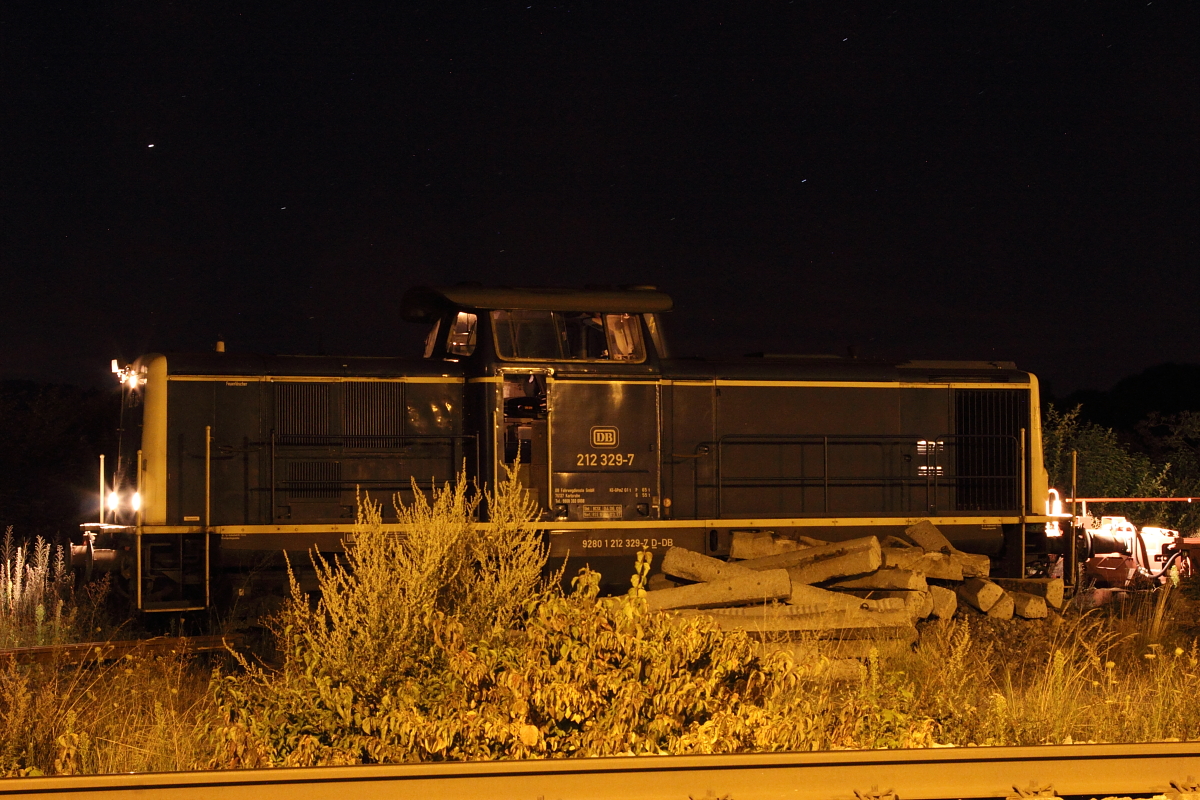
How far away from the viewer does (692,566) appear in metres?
8.91

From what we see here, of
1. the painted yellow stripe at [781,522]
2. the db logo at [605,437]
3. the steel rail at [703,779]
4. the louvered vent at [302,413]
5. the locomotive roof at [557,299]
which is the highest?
the locomotive roof at [557,299]

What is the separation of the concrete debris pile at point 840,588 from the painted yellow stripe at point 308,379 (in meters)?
2.78

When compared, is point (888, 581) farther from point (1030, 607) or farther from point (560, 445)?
point (560, 445)

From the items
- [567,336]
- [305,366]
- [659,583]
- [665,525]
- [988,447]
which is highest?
[567,336]

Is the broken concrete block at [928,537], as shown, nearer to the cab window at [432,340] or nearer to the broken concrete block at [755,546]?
the broken concrete block at [755,546]

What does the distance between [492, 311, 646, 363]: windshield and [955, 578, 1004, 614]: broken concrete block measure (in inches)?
140

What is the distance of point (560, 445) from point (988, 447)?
451 centimetres

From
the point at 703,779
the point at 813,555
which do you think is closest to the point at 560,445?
the point at 813,555

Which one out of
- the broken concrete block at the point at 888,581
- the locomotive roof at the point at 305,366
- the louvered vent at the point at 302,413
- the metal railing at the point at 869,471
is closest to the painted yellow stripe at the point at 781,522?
the metal railing at the point at 869,471

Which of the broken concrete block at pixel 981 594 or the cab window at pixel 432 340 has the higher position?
the cab window at pixel 432 340

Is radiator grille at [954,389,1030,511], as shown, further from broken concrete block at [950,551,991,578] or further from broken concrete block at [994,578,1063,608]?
broken concrete block at [994,578,1063,608]

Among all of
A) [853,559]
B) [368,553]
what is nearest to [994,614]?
[853,559]

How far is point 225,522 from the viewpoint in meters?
9.73

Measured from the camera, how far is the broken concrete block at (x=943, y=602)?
9.19 m
